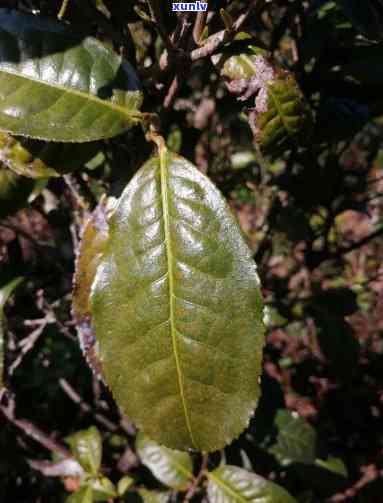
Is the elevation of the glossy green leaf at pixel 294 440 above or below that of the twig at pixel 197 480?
below

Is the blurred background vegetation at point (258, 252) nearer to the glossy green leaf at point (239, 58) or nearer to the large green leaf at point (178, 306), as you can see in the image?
the glossy green leaf at point (239, 58)

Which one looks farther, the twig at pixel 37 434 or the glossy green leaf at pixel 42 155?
the twig at pixel 37 434

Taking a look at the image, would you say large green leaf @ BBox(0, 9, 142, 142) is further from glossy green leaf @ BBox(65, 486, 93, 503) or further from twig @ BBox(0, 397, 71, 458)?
twig @ BBox(0, 397, 71, 458)

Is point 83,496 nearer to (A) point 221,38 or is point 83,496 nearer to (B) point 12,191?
(B) point 12,191

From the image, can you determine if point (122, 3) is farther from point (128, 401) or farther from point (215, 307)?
point (128, 401)

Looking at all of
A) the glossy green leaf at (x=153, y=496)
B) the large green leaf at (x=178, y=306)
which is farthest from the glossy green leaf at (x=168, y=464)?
the large green leaf at (x=178, y=306)

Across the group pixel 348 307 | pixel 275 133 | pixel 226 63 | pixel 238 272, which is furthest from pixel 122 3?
pixel 348 307
